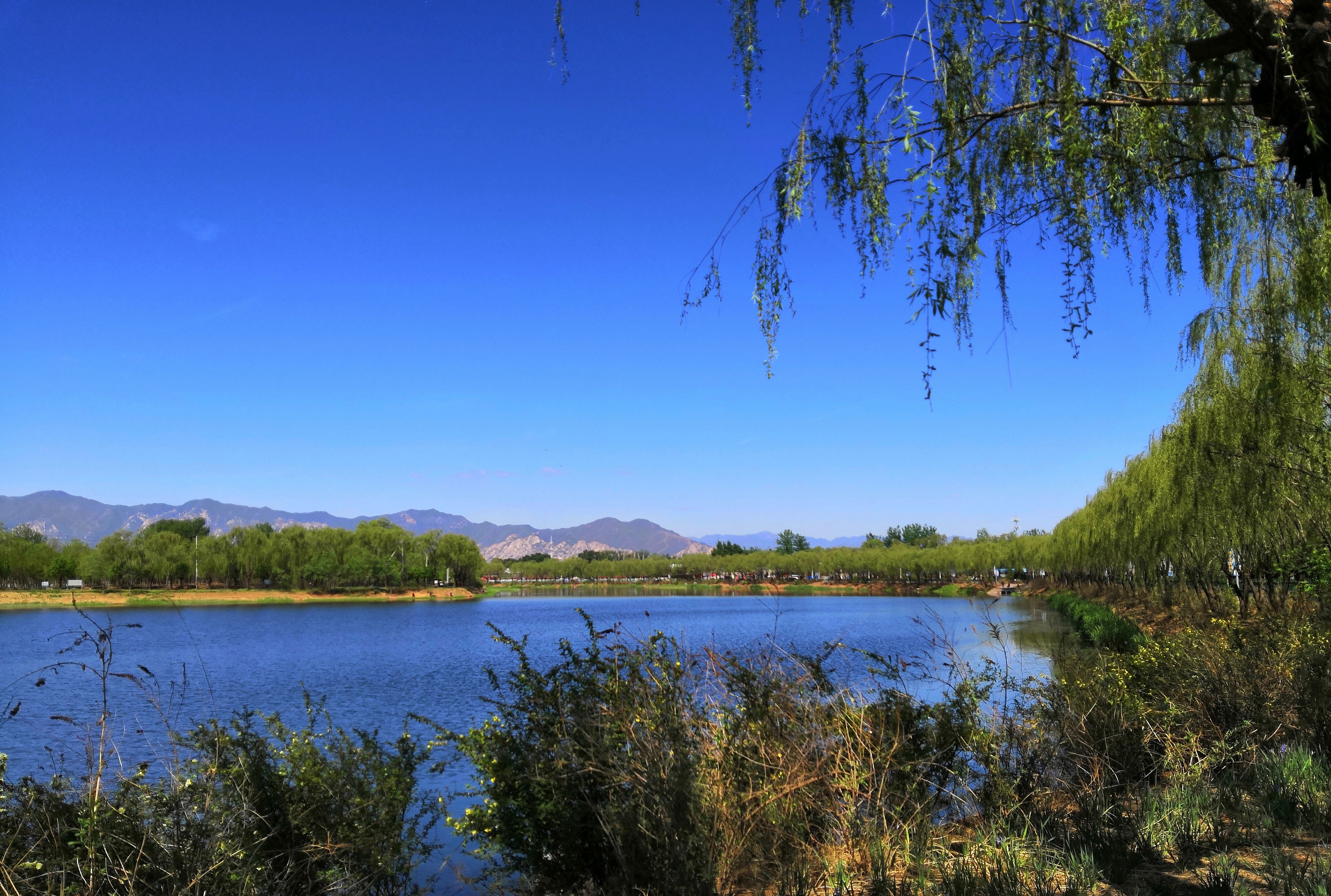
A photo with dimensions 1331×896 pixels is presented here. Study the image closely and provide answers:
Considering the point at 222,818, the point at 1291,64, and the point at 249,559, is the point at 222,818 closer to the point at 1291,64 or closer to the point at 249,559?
the point at 1291,64

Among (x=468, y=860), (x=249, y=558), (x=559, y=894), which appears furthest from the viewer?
(x=249, y=558)

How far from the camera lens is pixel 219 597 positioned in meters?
76.2

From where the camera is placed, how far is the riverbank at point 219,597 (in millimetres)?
68750

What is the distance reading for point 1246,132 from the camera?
474 cm

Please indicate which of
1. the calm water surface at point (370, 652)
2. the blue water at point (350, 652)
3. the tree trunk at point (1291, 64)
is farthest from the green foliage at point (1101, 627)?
the tree trunk at point (1291, 64)

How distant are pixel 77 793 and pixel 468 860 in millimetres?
3663

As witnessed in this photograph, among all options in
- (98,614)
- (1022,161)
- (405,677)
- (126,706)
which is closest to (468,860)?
(1022,161)

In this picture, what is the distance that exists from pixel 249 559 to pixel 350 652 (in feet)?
193

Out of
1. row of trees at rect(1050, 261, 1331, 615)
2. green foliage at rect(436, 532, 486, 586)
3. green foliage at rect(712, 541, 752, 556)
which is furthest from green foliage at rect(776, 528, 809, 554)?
row of trees at rect(1050, 261, 1331, 615)

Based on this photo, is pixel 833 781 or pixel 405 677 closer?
pixel 833 781

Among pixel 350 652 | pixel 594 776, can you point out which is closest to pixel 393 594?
pixel 350 652

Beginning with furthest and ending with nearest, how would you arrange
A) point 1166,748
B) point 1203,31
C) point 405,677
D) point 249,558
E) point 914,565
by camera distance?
point 914,565 < point 249,558 < point 405,677 < point 1166,748 < point 1203,31

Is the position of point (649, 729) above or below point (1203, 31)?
below

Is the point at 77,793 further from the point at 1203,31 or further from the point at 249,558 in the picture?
the point at 249,558
